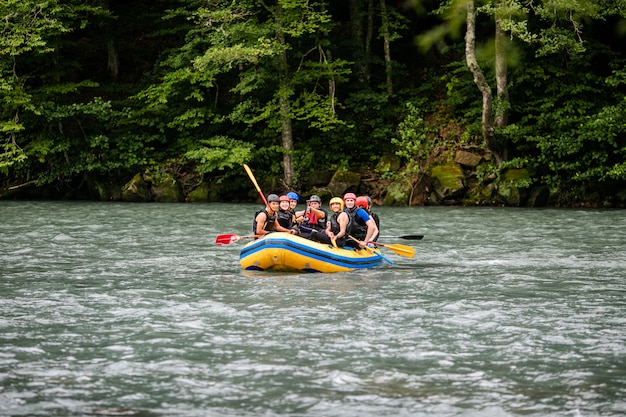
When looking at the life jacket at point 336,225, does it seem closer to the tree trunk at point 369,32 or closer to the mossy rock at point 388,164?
the mossy rock at point 388,164

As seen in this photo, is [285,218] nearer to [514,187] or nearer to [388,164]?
[514,187]

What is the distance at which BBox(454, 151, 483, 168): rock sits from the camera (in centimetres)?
2347

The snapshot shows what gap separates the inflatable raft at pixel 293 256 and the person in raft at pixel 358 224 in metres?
0.34

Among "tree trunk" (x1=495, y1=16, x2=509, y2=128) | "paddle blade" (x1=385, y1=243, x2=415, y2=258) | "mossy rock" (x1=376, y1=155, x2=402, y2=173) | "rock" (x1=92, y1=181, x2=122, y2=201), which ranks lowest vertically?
"paddle blade" (x1=385, y1=243, x2=415, y2=258)

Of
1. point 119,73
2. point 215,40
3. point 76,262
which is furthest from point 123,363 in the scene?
point 119,73

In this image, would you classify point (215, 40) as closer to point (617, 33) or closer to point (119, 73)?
point (119, 73)

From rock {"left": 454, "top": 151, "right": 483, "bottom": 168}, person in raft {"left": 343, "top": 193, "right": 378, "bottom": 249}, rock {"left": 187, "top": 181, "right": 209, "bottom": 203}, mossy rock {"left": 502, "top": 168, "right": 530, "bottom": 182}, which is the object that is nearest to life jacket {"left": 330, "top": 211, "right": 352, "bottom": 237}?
person in raft {"left": 343, "top": 193, "right": 378, "bottom": 249}

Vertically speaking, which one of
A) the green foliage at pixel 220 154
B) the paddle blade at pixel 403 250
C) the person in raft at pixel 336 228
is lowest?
the paddle blade at pixel 403 250

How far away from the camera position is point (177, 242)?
15.6m

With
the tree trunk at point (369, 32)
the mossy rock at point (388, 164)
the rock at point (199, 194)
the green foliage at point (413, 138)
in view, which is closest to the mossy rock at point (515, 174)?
the green foliage at point (413, 138)

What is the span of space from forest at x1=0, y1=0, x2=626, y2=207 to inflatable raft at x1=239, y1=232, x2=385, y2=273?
1107cm

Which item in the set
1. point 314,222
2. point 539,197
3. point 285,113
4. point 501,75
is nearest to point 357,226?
point 314,222

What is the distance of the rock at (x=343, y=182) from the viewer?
2398 centimetres

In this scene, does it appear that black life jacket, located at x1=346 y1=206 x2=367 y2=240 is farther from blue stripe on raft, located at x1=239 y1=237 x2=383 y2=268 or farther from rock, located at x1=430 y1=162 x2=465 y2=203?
rock, located at x1=430 y1=162 x2=465 y2=203
